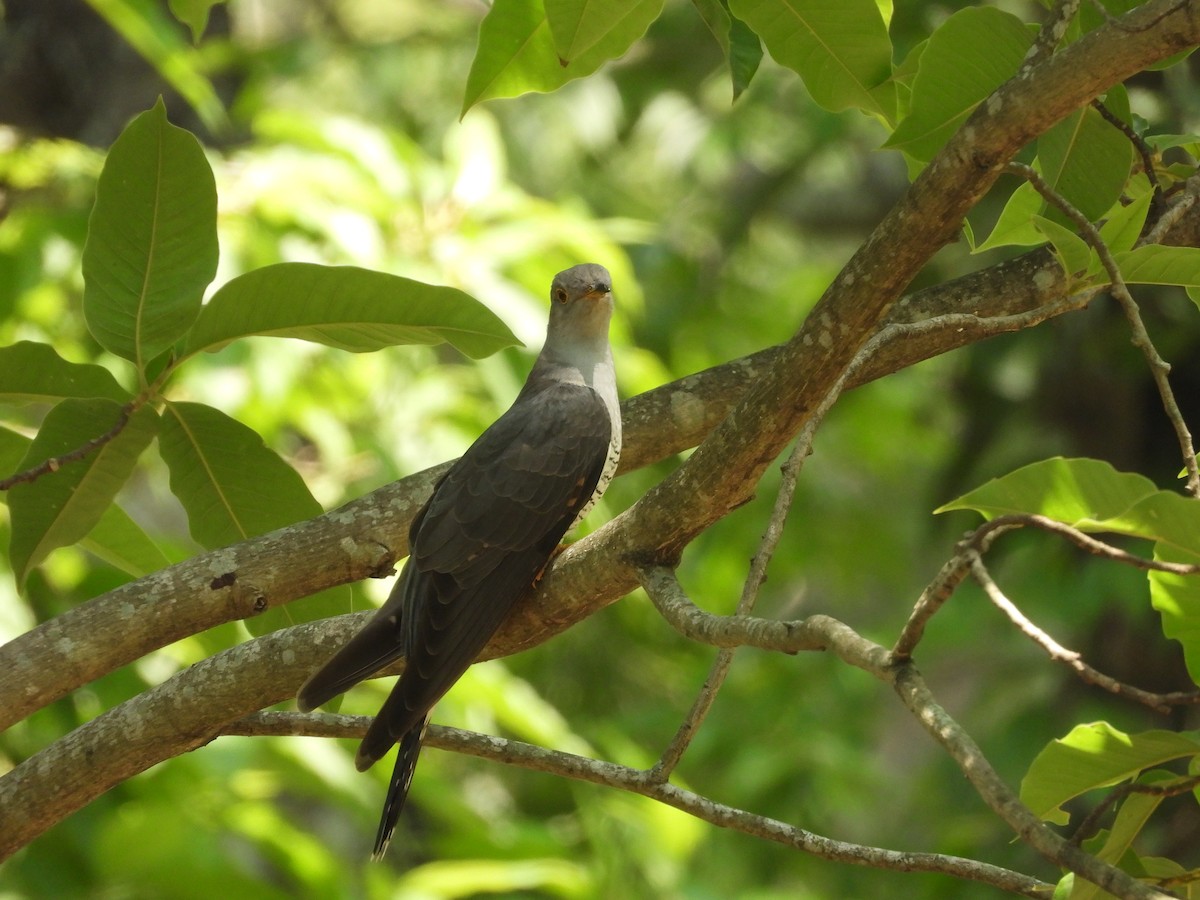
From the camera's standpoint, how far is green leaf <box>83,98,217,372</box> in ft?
7.54

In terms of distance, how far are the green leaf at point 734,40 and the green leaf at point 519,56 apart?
0.55 feet

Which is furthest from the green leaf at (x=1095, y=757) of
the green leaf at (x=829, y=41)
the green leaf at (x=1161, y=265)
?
the green leaf at (x=829, y=41)

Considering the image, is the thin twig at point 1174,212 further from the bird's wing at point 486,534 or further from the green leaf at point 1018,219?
the bird's wing at point 486,534

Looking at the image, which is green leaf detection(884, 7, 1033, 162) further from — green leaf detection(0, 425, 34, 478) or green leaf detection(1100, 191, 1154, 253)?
green leaf detection(0, 425, 34, 478)

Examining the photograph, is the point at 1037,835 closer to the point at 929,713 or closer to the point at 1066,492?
the point at 929,713

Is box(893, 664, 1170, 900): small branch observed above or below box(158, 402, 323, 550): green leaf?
below

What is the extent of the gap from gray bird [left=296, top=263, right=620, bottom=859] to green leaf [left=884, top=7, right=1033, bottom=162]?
123 centimetres

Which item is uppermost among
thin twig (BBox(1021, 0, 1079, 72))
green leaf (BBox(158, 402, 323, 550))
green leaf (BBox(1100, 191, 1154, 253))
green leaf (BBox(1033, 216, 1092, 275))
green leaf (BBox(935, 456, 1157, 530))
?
green leaf (BBox(158, 402, 323, 550))

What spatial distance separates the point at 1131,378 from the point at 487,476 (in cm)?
499

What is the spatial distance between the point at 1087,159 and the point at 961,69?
0.31 m

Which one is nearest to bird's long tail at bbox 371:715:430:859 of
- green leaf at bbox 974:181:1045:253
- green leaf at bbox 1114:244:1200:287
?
green leaf at bbox 974:181:1045:253

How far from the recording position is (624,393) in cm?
572

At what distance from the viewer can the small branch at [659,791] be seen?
1.93 meters

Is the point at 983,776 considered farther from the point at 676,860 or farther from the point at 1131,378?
the point at 1131,378
